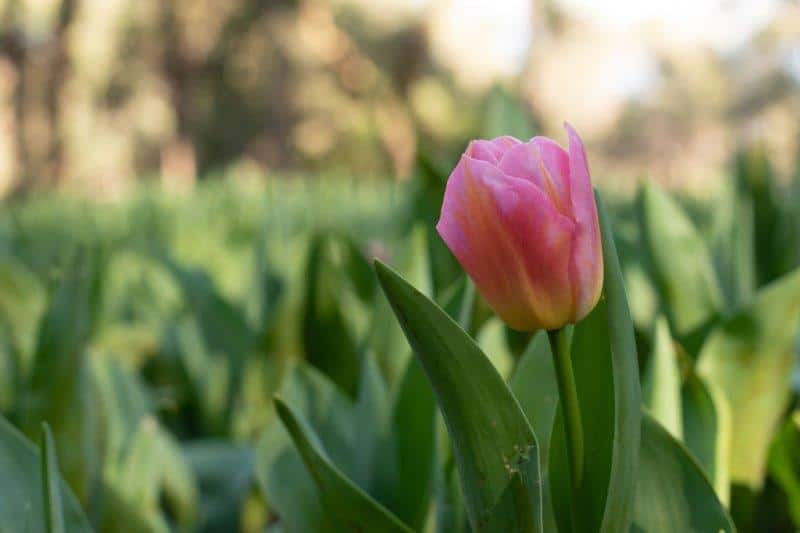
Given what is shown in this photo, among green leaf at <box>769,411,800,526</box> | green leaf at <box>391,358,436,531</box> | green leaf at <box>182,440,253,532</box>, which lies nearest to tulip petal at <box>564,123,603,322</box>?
green leaf at <box>391,358,436,531</box>

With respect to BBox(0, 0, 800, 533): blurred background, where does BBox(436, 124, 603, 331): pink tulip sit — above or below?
above

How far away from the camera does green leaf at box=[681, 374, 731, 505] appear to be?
0.69 m

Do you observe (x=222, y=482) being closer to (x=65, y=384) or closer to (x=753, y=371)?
(x=65, y=384)

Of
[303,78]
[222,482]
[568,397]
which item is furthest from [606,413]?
[303,78]

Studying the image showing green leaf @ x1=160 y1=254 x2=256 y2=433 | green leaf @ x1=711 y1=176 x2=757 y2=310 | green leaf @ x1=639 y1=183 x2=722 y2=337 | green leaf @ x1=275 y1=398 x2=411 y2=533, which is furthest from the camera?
green leaf @ x1=160 y1=254 x2=256 y2=433

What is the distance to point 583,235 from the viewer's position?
45cm

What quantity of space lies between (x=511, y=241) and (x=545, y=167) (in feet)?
0.14

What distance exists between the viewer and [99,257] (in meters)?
1.32

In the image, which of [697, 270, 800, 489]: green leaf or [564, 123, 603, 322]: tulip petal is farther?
[697, 270, 800, 489]: green leaf

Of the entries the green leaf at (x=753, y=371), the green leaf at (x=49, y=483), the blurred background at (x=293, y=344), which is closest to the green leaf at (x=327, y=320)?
the blurred background at (x=293, y=344)

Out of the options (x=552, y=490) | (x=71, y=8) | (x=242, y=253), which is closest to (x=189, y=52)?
(x=71, y=8)

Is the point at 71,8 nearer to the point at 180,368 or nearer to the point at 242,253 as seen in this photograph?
the point at 242,253

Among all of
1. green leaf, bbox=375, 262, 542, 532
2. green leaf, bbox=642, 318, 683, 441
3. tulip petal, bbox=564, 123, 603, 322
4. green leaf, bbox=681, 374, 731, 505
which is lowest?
green leaf, bbox=681, 374, 731, 505

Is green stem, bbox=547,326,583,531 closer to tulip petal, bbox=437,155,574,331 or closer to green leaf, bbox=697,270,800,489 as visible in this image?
tulip petal, bbox=437,155,574,331
